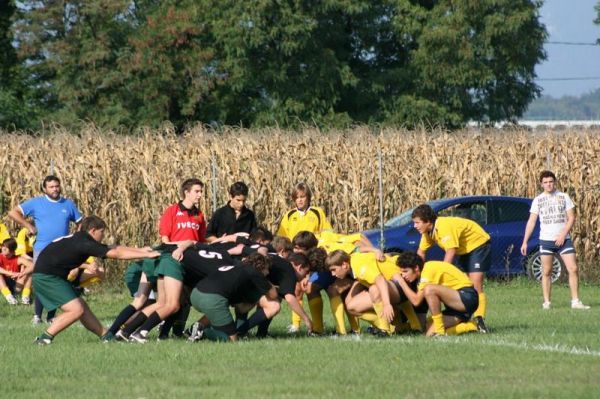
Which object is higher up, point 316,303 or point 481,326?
point 316,303

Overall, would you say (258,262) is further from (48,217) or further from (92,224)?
(48,217)

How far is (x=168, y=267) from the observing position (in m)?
14.5

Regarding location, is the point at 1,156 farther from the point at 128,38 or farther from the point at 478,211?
the point at 128,38

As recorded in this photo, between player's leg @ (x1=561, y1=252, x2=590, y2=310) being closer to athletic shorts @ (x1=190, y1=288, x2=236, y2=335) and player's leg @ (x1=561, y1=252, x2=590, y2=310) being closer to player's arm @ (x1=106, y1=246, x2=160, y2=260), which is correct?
athletic shorts @ (x1=190, y1=288, x2=236, y2=335)

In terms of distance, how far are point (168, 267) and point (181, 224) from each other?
4.50 feet

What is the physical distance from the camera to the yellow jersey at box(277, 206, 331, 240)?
17125mm

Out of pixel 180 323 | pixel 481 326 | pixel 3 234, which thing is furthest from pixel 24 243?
pixel 481 326

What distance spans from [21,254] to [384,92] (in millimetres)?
31073

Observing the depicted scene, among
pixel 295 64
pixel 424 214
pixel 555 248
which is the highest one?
pixel 295 64

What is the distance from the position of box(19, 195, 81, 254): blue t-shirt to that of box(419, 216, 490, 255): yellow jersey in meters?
5.18

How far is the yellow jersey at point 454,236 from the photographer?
1541cm

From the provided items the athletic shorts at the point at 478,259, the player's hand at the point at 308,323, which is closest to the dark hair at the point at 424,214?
the athletic shorts at the point at 478,259

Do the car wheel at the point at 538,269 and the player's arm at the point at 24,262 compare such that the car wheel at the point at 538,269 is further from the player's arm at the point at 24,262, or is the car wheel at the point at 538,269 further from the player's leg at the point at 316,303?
the player's leg at the point at 316,303

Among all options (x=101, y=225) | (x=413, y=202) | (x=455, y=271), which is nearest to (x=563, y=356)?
(x=455, y=271)
